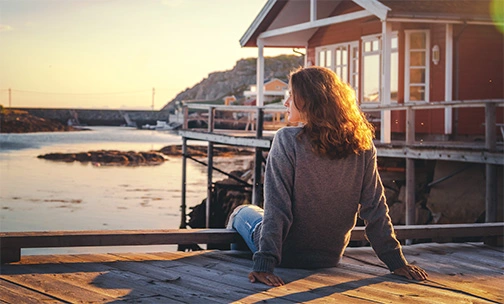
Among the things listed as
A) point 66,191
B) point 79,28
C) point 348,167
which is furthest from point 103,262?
point 79,28

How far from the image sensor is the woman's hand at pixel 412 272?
4.40 m

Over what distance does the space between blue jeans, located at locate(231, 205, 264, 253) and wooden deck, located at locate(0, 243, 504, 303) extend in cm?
15

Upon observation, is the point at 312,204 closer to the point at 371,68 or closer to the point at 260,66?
the point at 371,68

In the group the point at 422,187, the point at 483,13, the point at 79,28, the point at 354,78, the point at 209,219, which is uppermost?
the point at 79,28

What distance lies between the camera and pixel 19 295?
3.75m

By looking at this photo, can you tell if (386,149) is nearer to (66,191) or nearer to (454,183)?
(454,183)

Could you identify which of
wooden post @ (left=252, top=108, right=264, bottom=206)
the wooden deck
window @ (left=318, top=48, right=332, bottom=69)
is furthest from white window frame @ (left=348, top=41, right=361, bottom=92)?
the wooden deck

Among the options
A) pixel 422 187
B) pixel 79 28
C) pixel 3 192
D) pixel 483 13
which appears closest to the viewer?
pixel 422 187

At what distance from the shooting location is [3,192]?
87.1 feet

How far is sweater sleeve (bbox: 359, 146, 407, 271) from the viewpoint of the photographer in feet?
13.8

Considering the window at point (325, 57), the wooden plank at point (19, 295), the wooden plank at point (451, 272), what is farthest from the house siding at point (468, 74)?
the wooden plank at point (19, 295)

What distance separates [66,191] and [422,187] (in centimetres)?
1696

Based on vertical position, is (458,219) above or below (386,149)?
below

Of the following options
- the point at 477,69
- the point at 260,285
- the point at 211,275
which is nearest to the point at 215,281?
the point at 211,275
